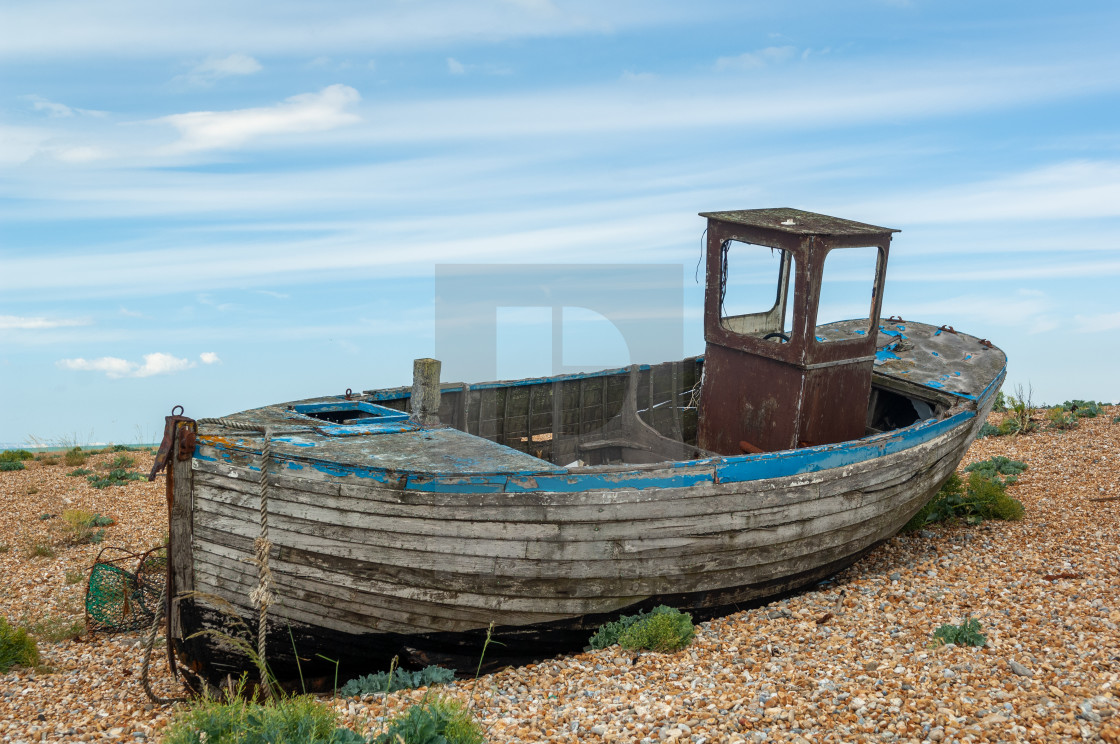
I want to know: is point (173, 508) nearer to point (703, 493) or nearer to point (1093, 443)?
point (703, 493)

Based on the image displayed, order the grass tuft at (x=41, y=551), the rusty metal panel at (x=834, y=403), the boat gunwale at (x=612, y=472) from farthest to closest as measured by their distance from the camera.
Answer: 1. the grass tuft at (x=41, y=551)
2. the rusty metal panel at (x=834, y=403)
3. the boat gunwale at (x=612, y=472)

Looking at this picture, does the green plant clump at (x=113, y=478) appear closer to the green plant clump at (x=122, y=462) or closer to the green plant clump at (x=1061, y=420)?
the green plant clump at (x=122, y=462)

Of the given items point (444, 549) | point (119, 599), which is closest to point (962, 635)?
point (444, 549)

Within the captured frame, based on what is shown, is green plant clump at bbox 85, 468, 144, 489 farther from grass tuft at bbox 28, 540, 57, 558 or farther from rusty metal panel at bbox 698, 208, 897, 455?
rusty metal panel at bbox 698, 208, 897, 455

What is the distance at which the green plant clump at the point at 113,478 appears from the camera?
14492mm

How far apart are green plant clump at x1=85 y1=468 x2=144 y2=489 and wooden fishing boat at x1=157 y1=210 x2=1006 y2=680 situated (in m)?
7.57

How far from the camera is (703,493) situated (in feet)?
23.4

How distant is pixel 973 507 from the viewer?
10688mm

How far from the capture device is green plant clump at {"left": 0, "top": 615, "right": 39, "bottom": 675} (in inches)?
313

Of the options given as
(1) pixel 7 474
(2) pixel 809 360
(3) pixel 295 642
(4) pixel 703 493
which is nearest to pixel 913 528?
(2) pixel 809 360

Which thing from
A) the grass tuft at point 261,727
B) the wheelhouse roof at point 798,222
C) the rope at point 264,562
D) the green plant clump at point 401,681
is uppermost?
the wheelhouse roof at point 798,222

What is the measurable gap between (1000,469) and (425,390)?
368 inches

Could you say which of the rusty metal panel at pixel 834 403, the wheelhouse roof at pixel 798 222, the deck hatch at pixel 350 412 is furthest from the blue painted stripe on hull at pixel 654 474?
the wheelhouse roof at pixel 798 222

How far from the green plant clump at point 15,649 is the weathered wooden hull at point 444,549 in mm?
1958
